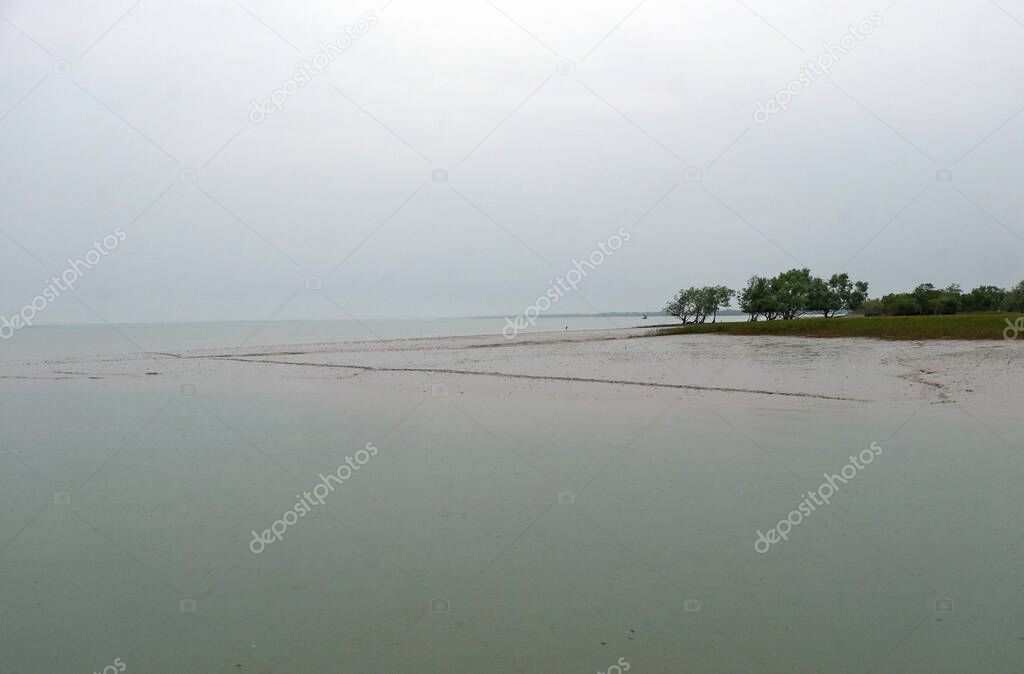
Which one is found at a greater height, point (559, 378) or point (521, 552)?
point (559, 378)

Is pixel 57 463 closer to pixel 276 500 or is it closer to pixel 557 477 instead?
pixel 276 500

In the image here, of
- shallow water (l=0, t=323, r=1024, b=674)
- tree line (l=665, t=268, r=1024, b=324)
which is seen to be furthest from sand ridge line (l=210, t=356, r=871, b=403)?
tree line (l=665, t=268, r=1024, b=324)

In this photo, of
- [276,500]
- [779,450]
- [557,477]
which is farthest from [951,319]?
[276,500]

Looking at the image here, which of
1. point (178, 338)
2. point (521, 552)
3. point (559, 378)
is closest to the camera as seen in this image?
point (521, 552)

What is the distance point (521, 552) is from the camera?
607cm

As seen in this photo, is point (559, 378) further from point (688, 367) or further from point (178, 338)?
point (178, 338)

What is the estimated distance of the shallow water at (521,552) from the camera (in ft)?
15.1

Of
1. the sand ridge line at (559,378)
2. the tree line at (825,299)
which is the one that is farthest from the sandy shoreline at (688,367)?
the tree line at (825,299)

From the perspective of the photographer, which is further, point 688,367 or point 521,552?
point 688,367

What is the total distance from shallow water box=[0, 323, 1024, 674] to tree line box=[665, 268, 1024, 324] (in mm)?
58915

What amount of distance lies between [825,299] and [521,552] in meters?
77.1

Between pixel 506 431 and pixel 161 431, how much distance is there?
606 centimetres

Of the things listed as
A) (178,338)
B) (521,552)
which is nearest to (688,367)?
(521,552)

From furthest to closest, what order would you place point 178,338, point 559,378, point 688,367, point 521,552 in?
point 178,338, point 688,367, point 559,378, point 521,552
